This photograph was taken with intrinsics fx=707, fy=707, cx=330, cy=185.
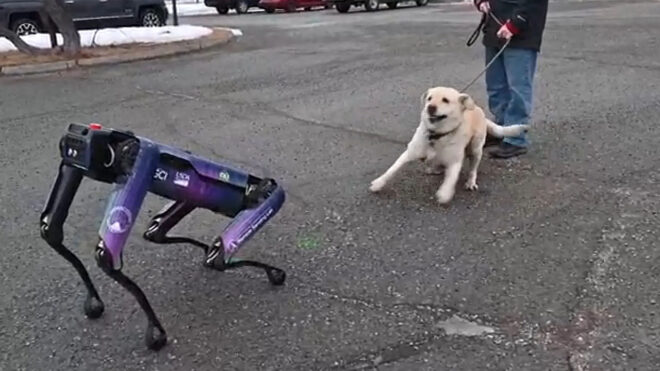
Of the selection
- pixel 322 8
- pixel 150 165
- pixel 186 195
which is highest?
pixel 150 165

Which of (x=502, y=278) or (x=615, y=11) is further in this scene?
(x=615, y=11)

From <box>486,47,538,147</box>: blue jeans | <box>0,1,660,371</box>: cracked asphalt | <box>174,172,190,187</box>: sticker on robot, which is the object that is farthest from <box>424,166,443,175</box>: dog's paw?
<box>174,172,190,187</box>: sticker on robot

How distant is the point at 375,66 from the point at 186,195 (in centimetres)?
702

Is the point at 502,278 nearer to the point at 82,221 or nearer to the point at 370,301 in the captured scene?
the point at 370,301

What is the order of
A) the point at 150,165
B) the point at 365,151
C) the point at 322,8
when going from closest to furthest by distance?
the point at 150,165 → the point at 365,151 → the point at 322,8

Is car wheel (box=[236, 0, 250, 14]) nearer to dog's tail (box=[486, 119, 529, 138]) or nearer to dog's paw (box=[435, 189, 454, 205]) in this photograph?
dog's tail (box=[486, 119, 529, 138])

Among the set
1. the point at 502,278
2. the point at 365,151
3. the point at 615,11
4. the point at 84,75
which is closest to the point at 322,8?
the point at 615,11

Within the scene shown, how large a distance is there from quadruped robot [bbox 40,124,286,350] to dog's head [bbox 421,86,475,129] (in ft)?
4.16

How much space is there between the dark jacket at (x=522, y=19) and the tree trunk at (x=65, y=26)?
26.5ft

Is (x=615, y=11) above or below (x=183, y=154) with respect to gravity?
below

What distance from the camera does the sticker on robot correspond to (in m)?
2.76

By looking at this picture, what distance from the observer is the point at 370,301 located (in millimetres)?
3014

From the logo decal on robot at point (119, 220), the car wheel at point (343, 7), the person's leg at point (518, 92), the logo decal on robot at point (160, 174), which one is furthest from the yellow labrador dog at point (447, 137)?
the car wheel at point (343, 7)

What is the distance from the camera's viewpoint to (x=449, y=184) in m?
4.09
